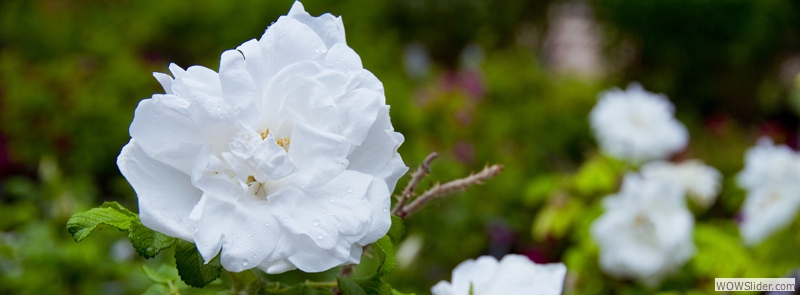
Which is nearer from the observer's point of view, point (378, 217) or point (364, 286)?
point (378, 217)

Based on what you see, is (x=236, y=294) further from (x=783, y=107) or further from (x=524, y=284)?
(x=783, y=107)

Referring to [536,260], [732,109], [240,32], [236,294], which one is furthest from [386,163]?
[732,109]

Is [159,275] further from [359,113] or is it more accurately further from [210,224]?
[359,113]

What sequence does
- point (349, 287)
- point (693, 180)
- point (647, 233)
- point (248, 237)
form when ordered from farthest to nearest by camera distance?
point (693, 180)
point (647, 233)
point (349, 287)
point (248, 237)

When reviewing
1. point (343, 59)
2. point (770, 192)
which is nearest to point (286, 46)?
point (343, 59)

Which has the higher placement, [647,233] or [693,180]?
[693,180]

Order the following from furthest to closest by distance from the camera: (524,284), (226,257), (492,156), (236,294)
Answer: (492,156), (524,284), (236,294), (226,257)

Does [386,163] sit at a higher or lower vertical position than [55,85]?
lower

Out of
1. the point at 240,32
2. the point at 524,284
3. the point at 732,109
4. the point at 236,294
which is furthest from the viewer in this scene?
the point at 732,109
